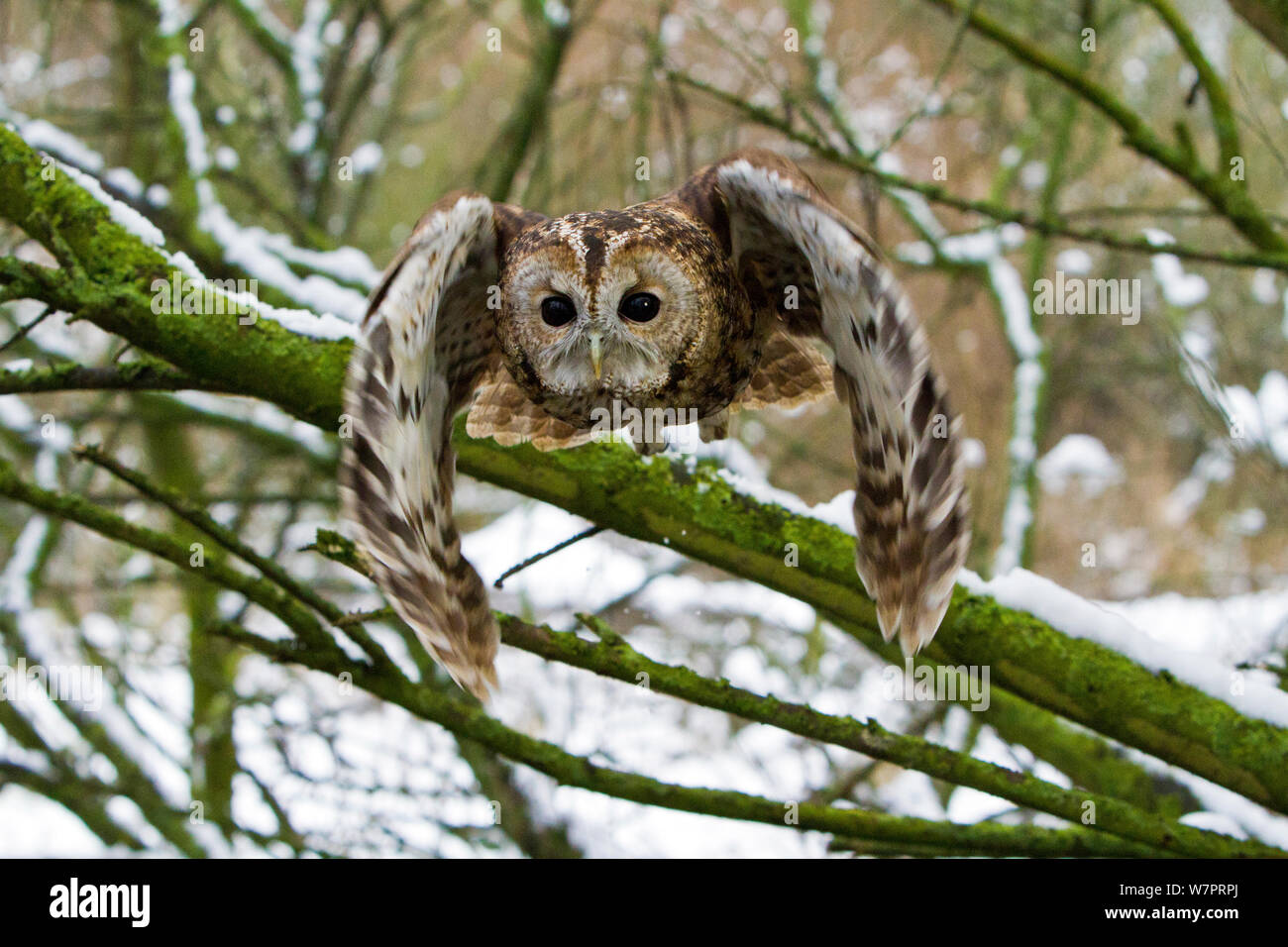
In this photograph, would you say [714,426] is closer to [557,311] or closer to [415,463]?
[557,311]

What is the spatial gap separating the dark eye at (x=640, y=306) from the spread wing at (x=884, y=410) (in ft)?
1.06

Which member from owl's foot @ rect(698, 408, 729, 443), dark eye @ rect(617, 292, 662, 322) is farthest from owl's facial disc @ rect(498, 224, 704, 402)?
owl's foot @ rect(698, 408, 729, 443)

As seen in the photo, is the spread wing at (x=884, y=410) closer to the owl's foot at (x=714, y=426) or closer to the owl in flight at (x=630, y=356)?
the owl in flight at (x=630, y=356)

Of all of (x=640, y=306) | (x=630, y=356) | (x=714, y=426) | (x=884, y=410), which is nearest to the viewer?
(x=884, y=410)

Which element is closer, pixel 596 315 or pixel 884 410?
pixel 884 410

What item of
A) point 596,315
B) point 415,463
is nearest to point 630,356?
point 596,315

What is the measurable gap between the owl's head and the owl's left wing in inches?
7.9

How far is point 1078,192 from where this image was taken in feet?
31.3

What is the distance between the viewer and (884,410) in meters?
2.29

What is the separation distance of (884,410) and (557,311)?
0.93m

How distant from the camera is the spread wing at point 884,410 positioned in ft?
7.01

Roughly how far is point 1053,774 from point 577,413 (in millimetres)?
2858

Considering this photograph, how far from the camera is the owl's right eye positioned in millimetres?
2797
